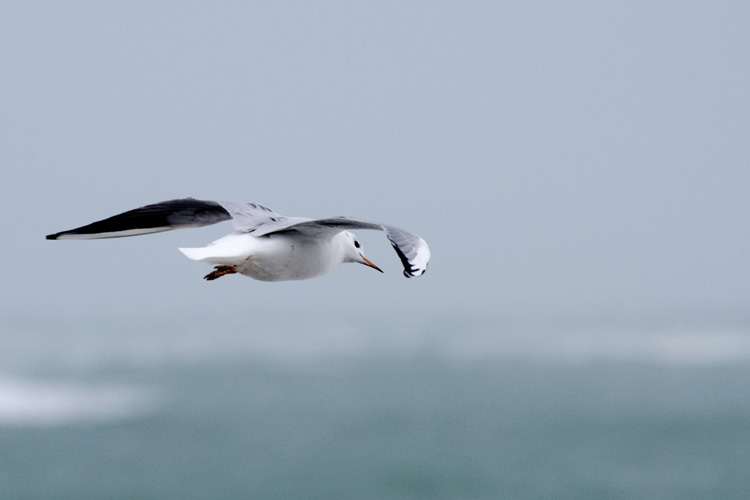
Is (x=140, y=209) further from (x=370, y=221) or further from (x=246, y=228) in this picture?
(x=370, y=221)

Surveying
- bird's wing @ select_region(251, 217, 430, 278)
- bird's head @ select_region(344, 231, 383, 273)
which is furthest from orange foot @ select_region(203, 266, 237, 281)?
bird's head @ select_region(344, 231, 383, 273)

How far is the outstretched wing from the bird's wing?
0.51m

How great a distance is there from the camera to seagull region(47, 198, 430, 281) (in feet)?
12.5

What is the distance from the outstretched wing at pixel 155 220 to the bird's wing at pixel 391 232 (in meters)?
0.51

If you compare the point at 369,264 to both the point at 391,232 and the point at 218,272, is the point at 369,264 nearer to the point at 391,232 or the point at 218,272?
the point at 218,272

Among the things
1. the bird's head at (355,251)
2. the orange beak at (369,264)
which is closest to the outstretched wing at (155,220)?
the bird's head at (355,251)

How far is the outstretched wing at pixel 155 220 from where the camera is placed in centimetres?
453

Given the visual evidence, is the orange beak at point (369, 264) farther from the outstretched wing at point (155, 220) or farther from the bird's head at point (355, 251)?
the outstretched wing at point (155, 220)

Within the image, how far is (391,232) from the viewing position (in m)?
3.83

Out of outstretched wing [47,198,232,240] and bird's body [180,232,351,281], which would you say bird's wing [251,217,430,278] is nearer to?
bird's body [180,232,351,281]

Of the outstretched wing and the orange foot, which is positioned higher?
the outstretched wing

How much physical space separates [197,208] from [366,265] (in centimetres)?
109

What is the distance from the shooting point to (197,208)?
183 inches

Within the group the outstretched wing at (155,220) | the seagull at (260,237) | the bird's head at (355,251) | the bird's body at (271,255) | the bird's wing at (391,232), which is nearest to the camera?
the bird's wing at (391,232)
